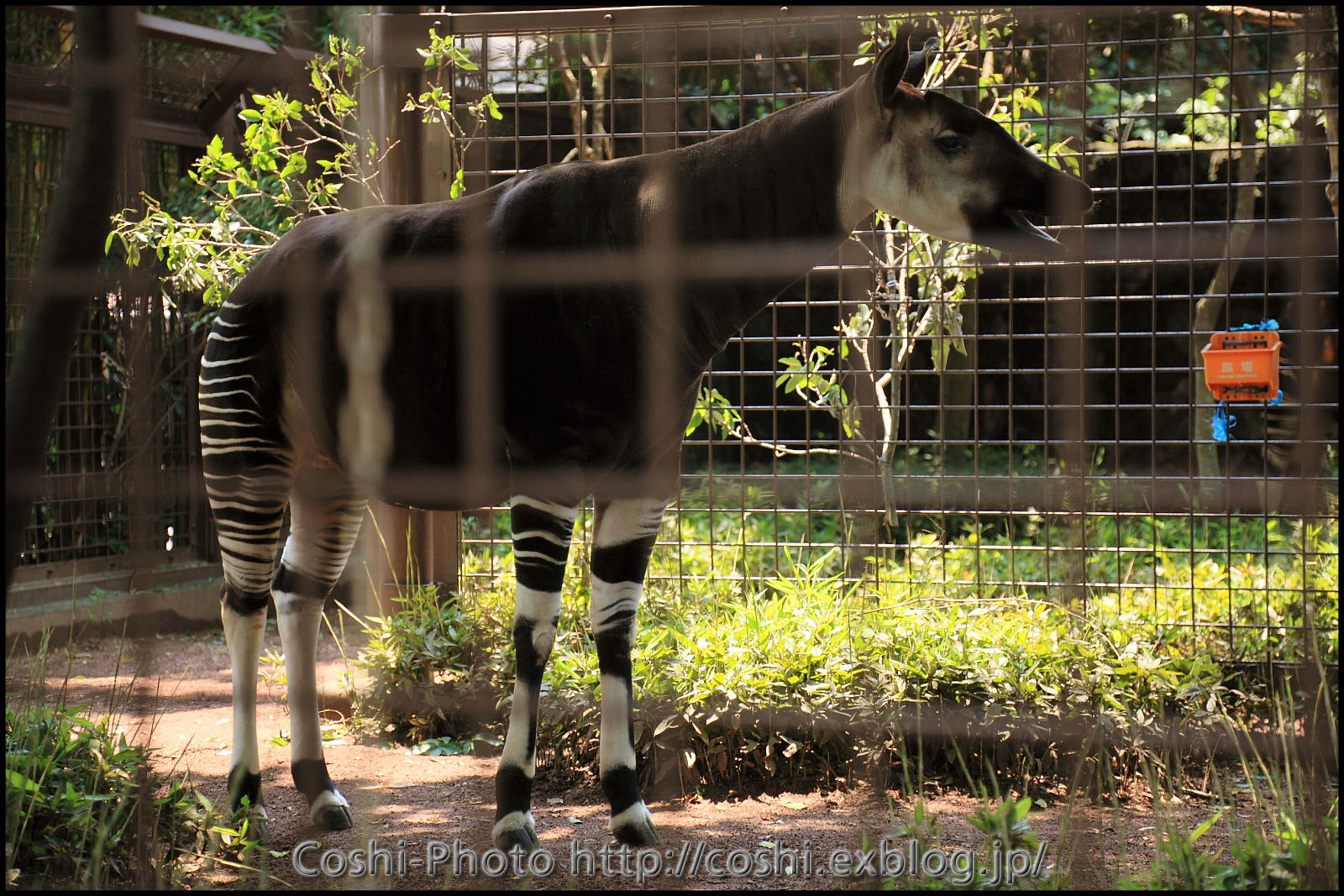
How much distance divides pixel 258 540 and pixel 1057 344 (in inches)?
75.3

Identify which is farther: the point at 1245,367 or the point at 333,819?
the point at 1245,367

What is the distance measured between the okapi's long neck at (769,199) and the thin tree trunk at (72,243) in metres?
1.13

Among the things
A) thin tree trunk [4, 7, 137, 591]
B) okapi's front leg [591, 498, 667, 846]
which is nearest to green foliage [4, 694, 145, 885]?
thin tree trunk [4, 7, 137, 591]

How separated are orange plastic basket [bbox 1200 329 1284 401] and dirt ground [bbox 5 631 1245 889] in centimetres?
115

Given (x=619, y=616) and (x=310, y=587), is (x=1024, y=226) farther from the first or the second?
(x=310, y=587)

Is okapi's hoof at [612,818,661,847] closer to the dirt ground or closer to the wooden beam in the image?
the dirt ground

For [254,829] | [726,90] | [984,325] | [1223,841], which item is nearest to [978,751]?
[1223,841]

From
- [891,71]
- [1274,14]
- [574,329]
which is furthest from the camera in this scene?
[1274,14]

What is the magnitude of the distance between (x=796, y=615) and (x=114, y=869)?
1.84m

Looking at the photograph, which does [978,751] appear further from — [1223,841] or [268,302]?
[268,302]

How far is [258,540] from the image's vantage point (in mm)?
2523

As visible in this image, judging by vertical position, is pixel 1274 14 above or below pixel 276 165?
above

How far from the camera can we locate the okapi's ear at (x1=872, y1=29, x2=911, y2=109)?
6.64 ft

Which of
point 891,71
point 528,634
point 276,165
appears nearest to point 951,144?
point 891,71
